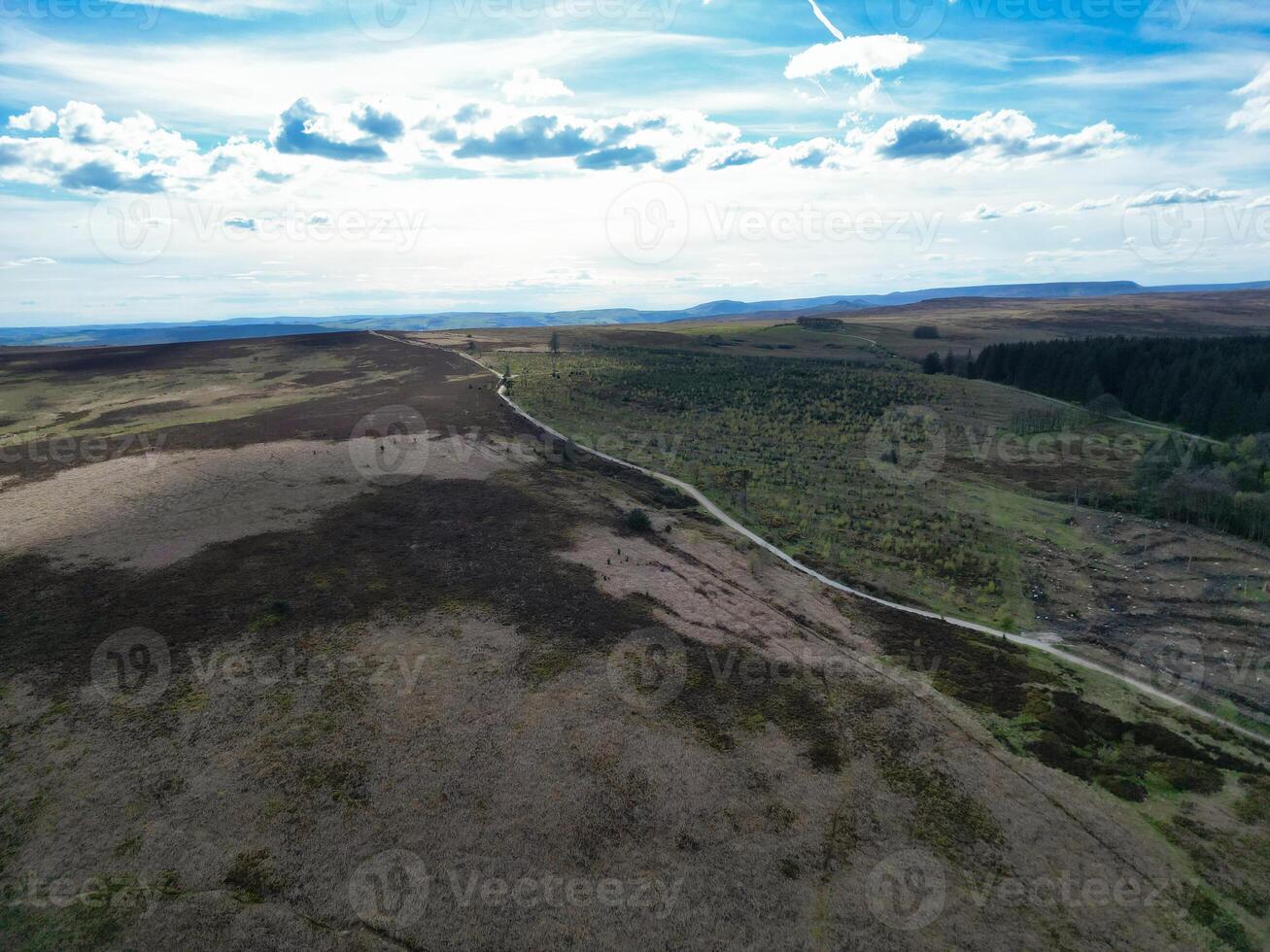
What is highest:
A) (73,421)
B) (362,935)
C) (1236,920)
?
(73,421)

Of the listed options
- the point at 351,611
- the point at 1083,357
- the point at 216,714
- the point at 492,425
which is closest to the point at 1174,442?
the point at 1083,357

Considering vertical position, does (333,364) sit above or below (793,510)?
above

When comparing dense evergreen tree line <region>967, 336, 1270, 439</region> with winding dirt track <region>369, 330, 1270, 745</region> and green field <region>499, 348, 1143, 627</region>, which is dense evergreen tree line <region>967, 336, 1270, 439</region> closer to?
green field <region>499, 348, 1143, 627</region>

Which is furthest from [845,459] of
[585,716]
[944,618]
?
[585,716]

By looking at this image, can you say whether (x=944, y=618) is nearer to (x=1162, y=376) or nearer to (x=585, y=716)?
(x=585, y=716)

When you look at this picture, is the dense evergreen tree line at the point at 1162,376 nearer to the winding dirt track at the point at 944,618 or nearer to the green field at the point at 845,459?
the green field at the point at 845,459

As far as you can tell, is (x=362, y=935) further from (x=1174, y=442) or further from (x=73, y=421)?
(x=1174, y=442)

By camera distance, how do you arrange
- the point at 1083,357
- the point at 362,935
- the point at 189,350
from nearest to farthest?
the point at 362,935, the point at 1083,357, the point at 189,350
